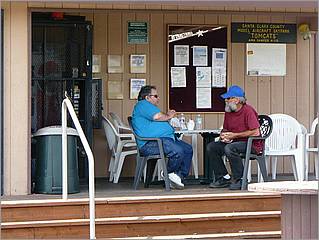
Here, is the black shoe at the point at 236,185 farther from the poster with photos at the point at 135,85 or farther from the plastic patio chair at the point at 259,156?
the poster with photos at the point at 135,85

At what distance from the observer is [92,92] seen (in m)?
9.66

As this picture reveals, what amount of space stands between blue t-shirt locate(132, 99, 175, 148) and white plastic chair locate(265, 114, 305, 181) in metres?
1.32

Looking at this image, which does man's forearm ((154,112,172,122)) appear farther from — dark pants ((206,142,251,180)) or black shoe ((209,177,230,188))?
black shoe ((209,177,230,188))

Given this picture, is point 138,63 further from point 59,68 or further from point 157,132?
point 157,132

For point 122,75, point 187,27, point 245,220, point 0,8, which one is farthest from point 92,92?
point 245,220

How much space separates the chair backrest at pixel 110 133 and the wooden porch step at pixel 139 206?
192 cm

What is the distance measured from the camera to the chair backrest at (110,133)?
30.3ft

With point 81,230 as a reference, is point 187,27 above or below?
above

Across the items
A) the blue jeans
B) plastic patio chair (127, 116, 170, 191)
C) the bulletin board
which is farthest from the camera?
the bulletin board

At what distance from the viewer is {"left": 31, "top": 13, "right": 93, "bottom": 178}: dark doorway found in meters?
9.01

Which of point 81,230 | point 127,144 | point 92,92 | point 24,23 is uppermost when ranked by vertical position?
point 24,23

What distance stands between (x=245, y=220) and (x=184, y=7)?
7.73 feet

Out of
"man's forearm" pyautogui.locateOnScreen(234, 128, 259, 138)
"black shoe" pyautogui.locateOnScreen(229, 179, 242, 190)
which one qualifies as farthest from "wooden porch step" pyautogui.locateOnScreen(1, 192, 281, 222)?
"man's forearm" pyautogui.locateOnScreen(234, 128, 259, 138)

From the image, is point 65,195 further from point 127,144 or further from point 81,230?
point 127,144
